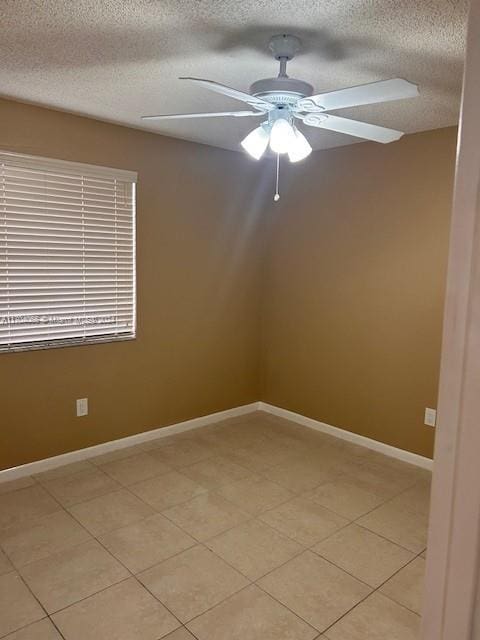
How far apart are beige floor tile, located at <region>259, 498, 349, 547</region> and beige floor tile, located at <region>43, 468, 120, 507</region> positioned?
3.30 feet

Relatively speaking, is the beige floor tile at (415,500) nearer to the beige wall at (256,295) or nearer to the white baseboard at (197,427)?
the white baseboard at (197,427)

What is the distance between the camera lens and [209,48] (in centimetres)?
200

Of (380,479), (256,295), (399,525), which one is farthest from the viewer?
(256,295)

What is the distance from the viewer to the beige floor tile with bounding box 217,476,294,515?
2.80 metres

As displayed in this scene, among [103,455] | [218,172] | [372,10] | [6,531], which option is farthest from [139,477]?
[372,10]

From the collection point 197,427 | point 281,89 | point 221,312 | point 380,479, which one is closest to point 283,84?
point 281,89

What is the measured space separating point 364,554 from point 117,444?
6.29 feet

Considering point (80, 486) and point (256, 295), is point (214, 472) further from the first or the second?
point (256, 295)

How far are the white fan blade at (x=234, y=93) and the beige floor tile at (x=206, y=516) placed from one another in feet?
6.84

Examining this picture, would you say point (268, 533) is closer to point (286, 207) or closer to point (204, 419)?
point (204, 419)

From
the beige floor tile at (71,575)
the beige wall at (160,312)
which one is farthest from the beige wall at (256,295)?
the beige floor tile at (71,575)

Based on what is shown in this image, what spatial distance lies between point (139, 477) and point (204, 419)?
1021 mm

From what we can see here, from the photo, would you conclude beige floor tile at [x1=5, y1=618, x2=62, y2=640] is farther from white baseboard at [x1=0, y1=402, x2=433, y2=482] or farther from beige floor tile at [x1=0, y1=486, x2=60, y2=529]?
white baseboard at [x1=0, y1=402, x2=433, y2=482]

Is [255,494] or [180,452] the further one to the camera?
[180,452]
